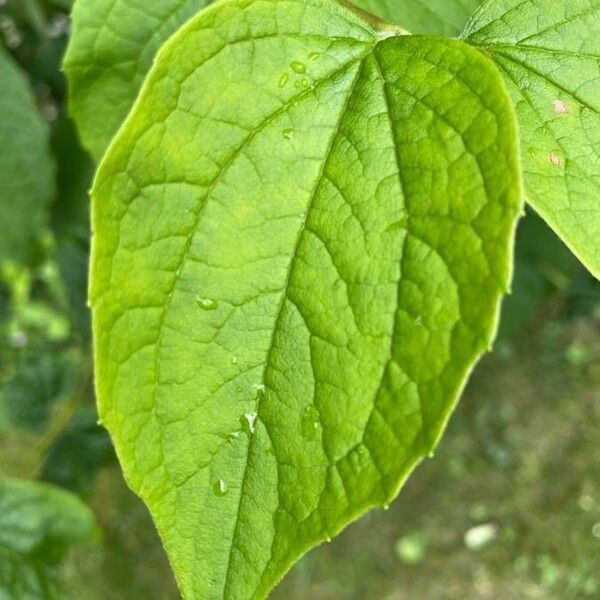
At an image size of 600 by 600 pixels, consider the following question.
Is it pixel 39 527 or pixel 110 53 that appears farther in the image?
pixel 39 527

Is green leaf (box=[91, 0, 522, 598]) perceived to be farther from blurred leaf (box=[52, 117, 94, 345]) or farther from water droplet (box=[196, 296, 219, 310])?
blurred leaf (box=[52, 117, 94, 345])

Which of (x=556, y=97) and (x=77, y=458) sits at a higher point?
(x=556, y=97)

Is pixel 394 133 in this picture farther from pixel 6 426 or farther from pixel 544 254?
pixel 6 426

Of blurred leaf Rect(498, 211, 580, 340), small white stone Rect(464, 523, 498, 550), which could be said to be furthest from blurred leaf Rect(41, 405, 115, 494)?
small white stone Rect(464, 523, 498, 550)

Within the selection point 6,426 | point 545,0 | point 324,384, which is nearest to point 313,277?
point 324,384

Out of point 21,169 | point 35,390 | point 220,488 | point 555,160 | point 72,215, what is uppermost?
point 555,160

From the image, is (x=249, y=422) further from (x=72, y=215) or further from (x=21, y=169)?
(x=72, y=215)

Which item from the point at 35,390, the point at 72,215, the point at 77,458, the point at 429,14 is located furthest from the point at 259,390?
the point at 35,390
